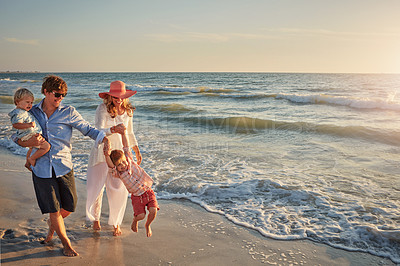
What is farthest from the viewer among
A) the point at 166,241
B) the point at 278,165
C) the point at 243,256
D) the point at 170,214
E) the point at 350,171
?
the point at 278,165

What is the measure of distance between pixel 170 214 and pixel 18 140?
7.98ft

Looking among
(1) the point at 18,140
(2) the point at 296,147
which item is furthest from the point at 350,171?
(1) the point at 18,140

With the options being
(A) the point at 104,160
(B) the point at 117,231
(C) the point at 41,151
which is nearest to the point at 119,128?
(A) the point at 104,160

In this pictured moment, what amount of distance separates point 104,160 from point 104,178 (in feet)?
0.75

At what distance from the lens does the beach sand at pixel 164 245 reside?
326 centimetres

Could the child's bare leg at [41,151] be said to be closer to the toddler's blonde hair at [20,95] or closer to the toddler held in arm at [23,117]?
the toddler held in arm at [23,117]

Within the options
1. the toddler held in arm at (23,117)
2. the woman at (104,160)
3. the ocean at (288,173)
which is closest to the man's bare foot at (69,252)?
the woman at (104,160)

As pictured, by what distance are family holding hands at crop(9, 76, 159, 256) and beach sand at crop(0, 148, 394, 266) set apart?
192mm

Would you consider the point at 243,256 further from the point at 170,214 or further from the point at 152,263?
the point at 170,214

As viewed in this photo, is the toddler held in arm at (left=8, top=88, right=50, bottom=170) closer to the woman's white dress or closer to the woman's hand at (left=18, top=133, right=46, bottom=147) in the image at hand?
the woman's hand at (left=18, top=133, right=46, bottom=147)

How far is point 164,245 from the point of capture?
3627mm

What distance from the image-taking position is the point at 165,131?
11.3 m

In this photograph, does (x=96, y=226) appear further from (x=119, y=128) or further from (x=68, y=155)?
(x=119, y=128)

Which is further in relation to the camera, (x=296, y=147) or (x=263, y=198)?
(x=296, y=147)
